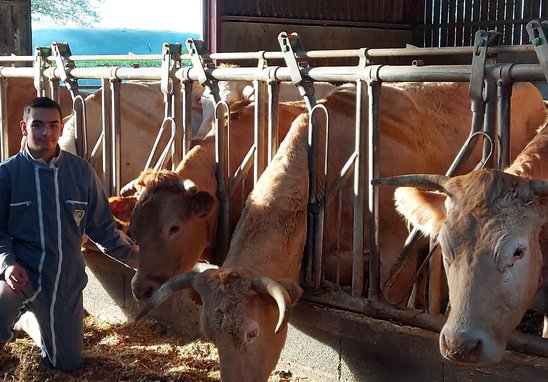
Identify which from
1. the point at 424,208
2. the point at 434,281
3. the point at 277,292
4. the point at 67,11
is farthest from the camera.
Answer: the point at 67,11

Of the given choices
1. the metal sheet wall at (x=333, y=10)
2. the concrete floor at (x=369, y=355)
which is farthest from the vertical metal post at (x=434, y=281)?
the metal sheet wall at (x=333, y=10)

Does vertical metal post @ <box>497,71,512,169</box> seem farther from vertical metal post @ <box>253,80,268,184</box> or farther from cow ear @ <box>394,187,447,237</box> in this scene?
vertical metal post @ <box>253,80,268,184</box>

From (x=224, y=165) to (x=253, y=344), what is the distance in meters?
2.06

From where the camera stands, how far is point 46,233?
527cm

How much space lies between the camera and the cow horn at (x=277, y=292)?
3.85m

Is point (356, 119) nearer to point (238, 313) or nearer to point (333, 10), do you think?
point (238, 313)

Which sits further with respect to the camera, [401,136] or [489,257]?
[401,136]

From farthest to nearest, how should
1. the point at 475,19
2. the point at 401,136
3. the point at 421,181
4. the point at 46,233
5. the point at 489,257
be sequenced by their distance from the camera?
the point at 475,19 < the point at 401,136 < the point at 46,233 < the point at 421,181 < the point at 489,257

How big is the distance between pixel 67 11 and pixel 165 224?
2372cm

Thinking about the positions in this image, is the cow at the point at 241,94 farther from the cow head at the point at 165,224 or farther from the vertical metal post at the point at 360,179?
the vertical metal post at the point at 360,179

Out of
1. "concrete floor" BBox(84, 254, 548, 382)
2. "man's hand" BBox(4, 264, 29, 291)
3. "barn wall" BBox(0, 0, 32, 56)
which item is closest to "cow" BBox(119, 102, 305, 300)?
"man's hand" BBox(4, 264, 29, 291)

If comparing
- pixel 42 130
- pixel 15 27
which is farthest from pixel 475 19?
pixel 42 130

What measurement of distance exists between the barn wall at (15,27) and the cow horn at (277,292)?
844cm

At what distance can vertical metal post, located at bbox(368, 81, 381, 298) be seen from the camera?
4699 millimetres
